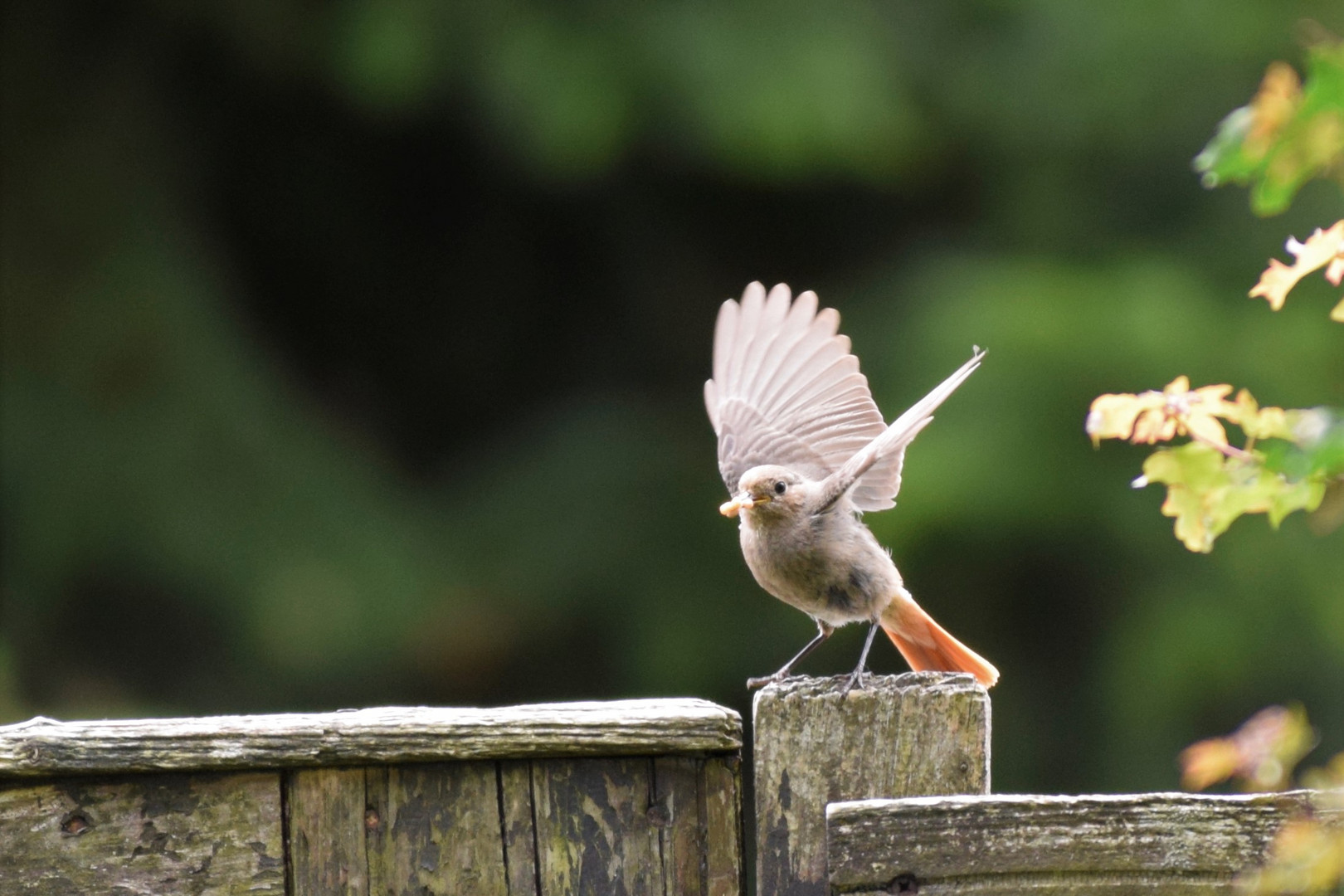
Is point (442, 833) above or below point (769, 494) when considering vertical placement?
below

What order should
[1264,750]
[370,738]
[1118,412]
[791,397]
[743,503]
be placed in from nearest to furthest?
[1264,750]
[1118,412]
[370,738]
[743,503]
[791,397]

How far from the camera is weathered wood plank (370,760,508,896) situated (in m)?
1.70

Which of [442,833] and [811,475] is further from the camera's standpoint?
[811,475]

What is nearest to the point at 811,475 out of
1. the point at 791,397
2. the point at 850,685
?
the point at 791,397

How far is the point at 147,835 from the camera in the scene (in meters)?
1.69

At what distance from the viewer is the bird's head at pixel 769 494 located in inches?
125

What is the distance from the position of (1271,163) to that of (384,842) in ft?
3.91

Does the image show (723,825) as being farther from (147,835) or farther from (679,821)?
(147,835)

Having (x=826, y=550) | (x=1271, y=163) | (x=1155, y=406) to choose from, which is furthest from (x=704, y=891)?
(x=826, y=550)

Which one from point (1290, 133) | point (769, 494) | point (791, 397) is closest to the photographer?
point (1290, 133)

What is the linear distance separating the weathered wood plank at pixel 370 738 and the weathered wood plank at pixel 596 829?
28mm

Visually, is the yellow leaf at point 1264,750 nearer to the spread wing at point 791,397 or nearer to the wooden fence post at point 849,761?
the wooden fence post at point 849,761

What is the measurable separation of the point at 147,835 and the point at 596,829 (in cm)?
49

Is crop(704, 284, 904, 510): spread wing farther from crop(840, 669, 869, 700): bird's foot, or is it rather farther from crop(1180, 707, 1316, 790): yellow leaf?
crop(1180, 707, 1316, 790): yellow leaf
